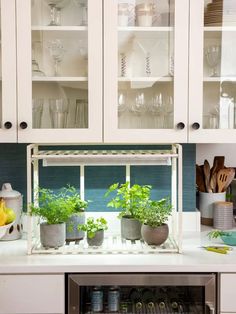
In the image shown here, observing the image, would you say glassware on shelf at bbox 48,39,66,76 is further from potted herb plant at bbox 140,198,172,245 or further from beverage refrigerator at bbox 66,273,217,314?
beverage refrigerator at bbox 66,273,217,314

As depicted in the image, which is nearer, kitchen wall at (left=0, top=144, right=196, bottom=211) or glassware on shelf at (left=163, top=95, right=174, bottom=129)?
glassware on shelf at (left=163, top=95, right=174, bottom=129)

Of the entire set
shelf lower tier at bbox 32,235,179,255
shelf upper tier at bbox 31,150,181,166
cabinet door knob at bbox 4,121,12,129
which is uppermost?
cabinet door knob at bbox 4,121,12,129

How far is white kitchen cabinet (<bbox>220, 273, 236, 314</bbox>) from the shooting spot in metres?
2.21

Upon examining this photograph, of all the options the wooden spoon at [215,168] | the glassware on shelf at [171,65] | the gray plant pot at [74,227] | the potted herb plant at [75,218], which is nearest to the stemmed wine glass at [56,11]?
the glassware on shelf at [171,65]

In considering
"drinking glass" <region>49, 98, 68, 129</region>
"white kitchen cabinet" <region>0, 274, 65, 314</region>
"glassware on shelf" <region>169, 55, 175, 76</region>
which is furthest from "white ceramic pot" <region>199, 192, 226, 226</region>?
"white kitchen cabinet" <region>0, 274, 65, 314</region>

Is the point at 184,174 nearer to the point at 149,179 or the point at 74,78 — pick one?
the point at 149,179

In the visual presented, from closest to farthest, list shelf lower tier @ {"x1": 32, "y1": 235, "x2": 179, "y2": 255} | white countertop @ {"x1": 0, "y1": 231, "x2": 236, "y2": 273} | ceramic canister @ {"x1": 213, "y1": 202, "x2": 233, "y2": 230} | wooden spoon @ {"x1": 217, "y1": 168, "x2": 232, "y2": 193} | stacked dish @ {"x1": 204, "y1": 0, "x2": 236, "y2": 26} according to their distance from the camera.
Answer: white countertop @ {"x1": 0, "y1": 231, "x2": 236, "y2": 273}, shelf lower tier @ {"x1": 32, "y1": 235, "x2": 179, "y2": 255}, stacked dish @ {"x1": 204, "y1": 0, "x2": 236, "y2": 26}, ceramic canister @ {"x1": 213, "y1": 202, "x2": 233, "y2": 230}, wooden spoon @ {"x1": 217, "y1": 168, "x2": 232, "y2": 193}

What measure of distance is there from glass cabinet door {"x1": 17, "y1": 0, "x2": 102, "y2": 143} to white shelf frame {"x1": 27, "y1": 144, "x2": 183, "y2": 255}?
0.32 ft

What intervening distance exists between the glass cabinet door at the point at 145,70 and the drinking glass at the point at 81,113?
3.8 inches

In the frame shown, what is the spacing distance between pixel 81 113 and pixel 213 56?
67cm

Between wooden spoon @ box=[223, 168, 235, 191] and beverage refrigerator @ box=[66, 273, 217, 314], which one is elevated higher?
wooden spoon @ box=[223, 168, 235, 191]

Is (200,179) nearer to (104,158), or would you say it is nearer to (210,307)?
(104,158)

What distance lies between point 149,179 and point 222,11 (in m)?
0.94

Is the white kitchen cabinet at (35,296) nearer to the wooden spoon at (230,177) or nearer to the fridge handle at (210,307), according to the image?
the fridge handle at (210,307)
